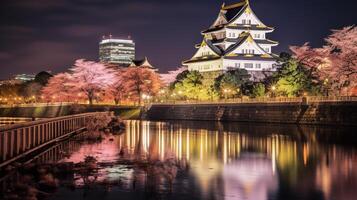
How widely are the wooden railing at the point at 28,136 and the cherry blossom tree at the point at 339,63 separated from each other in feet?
124

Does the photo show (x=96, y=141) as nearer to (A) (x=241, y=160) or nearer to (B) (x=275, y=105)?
(A) (x=241, y=160)

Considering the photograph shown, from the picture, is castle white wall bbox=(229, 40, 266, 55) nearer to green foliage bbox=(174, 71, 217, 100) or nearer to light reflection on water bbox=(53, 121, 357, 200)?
green foliage bbox=(174, 71, 217, 100)

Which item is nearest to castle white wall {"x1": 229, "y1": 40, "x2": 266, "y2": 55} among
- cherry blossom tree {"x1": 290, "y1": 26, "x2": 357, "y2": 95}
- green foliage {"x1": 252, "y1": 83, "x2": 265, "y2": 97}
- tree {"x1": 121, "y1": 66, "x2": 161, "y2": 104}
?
green foliage {"x1": 252, "y1": 83, "x2": 265, "y2": 97}

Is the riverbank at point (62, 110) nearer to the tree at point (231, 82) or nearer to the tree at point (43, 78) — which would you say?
the tree at point (43, 78)

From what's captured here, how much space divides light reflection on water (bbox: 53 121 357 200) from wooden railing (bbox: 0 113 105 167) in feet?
7.78

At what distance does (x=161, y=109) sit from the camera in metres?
99.9

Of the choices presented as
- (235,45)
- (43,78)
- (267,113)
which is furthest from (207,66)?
(43,78)

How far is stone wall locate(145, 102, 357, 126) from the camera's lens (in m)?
58.9

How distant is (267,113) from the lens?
72.3 metres

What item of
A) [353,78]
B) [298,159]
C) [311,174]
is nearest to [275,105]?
[353,78]

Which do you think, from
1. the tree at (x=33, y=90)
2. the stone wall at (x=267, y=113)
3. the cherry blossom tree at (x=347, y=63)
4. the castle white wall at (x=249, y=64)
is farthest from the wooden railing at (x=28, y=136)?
the tree at (x=33, y=90)

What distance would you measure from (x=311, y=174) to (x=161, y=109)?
7740cm

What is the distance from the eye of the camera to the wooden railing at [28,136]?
21062mm

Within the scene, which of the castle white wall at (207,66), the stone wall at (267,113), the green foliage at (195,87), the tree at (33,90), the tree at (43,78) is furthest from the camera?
the tree at (43,78)
